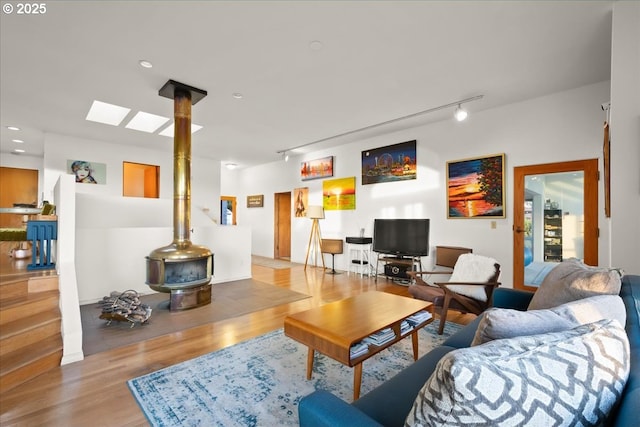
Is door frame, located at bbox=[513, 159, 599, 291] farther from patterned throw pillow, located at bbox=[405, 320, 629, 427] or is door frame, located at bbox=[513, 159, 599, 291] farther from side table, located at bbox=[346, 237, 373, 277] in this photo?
patterned throw pillow, located at bbox=[405, 320, 629, 427]

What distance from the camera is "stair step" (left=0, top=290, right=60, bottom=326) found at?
2.37m

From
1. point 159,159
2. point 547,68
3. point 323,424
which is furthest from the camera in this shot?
point 159,159

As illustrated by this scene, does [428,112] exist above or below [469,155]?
above

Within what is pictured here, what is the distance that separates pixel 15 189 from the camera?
24.2ft

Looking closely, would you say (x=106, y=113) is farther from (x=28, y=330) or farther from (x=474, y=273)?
(x=474, y=273)

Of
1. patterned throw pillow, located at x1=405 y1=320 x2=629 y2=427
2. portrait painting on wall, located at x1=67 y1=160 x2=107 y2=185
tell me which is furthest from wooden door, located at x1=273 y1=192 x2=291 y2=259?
patterned throw pillow, located at x1=405 y1=320 x2=629 y2=427

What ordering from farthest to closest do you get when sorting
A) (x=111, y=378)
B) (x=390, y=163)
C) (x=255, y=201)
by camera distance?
(x=255, y=201)
(x=390, y=163)
(x=111, y=378)

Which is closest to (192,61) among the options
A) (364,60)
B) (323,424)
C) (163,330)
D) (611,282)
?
(364,60)

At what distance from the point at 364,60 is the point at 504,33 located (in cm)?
133

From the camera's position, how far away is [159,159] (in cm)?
727

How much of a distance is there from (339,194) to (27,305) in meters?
5.44

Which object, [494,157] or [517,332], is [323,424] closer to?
[517,332]

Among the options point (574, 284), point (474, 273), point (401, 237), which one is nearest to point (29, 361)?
point (574, 284)

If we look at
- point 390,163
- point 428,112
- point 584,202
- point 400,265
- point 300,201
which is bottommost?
point 400,265
